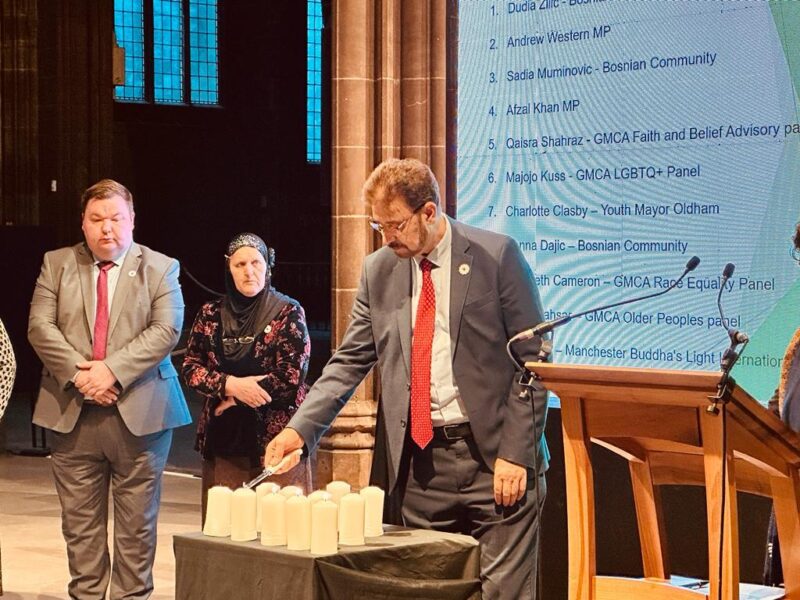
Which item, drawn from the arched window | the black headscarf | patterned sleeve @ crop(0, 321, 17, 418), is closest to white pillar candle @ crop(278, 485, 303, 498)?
patterned sleeve @ crop(0, 321, 17, 418)

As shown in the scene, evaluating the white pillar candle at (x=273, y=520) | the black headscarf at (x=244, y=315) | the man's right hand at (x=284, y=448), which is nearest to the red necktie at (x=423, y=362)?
the man's right hand at (x=284, y=448)

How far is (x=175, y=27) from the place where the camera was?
23.6m

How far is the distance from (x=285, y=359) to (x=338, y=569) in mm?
2380

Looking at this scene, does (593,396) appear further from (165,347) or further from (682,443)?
(165,347)

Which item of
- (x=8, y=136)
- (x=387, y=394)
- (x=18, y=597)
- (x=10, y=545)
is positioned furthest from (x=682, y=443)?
(x=8, y=136)

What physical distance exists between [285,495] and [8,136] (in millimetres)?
13904

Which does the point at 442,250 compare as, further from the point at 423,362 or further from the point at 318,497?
the point at 318,497

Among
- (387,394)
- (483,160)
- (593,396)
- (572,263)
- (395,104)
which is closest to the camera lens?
(593,396)

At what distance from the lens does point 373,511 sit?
11.7 feet

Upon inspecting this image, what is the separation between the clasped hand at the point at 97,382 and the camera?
528 centimetres

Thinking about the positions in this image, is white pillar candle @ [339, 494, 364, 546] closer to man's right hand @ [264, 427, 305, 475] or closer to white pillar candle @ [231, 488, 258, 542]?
white pillar candle @ [231, 488, 258, 542]

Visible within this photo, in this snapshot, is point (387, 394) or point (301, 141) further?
point (301, 141)

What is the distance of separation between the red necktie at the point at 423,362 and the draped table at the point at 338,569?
33 centimetres

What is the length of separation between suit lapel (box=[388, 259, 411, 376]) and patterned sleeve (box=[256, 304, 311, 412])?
1.66 metres
